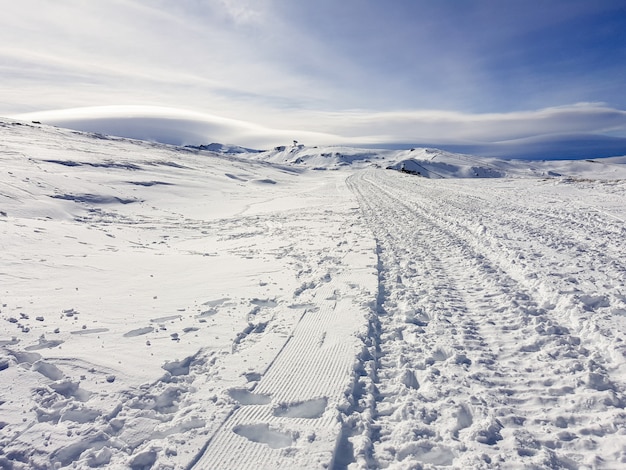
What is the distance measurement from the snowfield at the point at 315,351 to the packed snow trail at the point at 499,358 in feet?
0.07

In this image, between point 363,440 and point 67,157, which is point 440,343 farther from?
point 67,157

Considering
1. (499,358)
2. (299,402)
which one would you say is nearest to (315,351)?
(299,402)

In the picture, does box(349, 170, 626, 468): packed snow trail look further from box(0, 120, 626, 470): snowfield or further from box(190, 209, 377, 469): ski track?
box(190, 209, 377, 469): ski track

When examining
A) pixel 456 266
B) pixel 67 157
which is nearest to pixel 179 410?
pixel 456 266

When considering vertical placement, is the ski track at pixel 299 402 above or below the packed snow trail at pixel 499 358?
below

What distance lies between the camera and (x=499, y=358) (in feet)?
14.7

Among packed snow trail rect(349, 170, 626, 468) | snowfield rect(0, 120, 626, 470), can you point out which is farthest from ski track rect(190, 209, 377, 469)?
packed snow trail rect(349, 170, 626, 468)

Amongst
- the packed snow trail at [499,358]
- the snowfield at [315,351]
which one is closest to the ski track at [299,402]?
the snowfield at [315,351]

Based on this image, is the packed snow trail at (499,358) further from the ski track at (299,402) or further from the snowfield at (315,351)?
the ski track at (299,402)

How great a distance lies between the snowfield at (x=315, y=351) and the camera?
3215 mm

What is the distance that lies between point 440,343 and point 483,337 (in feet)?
2.09

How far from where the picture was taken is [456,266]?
26.4ft

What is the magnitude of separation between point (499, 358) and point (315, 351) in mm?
2245

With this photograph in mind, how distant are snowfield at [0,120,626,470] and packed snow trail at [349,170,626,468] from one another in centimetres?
2
